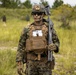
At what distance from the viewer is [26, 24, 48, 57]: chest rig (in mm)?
5023

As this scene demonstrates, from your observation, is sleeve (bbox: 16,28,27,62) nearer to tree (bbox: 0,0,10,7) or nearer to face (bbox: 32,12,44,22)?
face (bbox: 32,12,44,22)

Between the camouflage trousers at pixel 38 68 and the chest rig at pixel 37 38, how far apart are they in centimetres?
18

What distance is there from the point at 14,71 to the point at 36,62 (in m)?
3.15

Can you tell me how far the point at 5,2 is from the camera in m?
50.8

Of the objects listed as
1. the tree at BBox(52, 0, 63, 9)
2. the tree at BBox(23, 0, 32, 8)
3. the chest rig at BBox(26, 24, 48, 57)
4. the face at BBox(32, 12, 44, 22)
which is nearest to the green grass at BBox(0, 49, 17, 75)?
the chest rig at BBox(26, 24, 48, 57)

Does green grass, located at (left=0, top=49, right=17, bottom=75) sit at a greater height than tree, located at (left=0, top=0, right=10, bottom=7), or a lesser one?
lesser

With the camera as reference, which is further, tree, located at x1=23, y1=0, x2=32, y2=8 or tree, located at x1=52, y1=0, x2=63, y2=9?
tree, located at x1=23, y1=0, x2=32, y2=8

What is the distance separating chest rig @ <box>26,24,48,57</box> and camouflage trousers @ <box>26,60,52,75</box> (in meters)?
0.18

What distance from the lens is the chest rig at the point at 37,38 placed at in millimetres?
5023

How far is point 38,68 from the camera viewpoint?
509 centimetres

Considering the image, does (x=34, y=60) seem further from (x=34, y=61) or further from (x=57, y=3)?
(x=57, y=3)

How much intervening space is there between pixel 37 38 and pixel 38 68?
468 mm

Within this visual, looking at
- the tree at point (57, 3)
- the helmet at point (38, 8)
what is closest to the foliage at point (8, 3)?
the tree at point (57, 3)

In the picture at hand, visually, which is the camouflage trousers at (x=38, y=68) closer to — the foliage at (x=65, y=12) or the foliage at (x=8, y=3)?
the foliage at (x=65, y=12)
